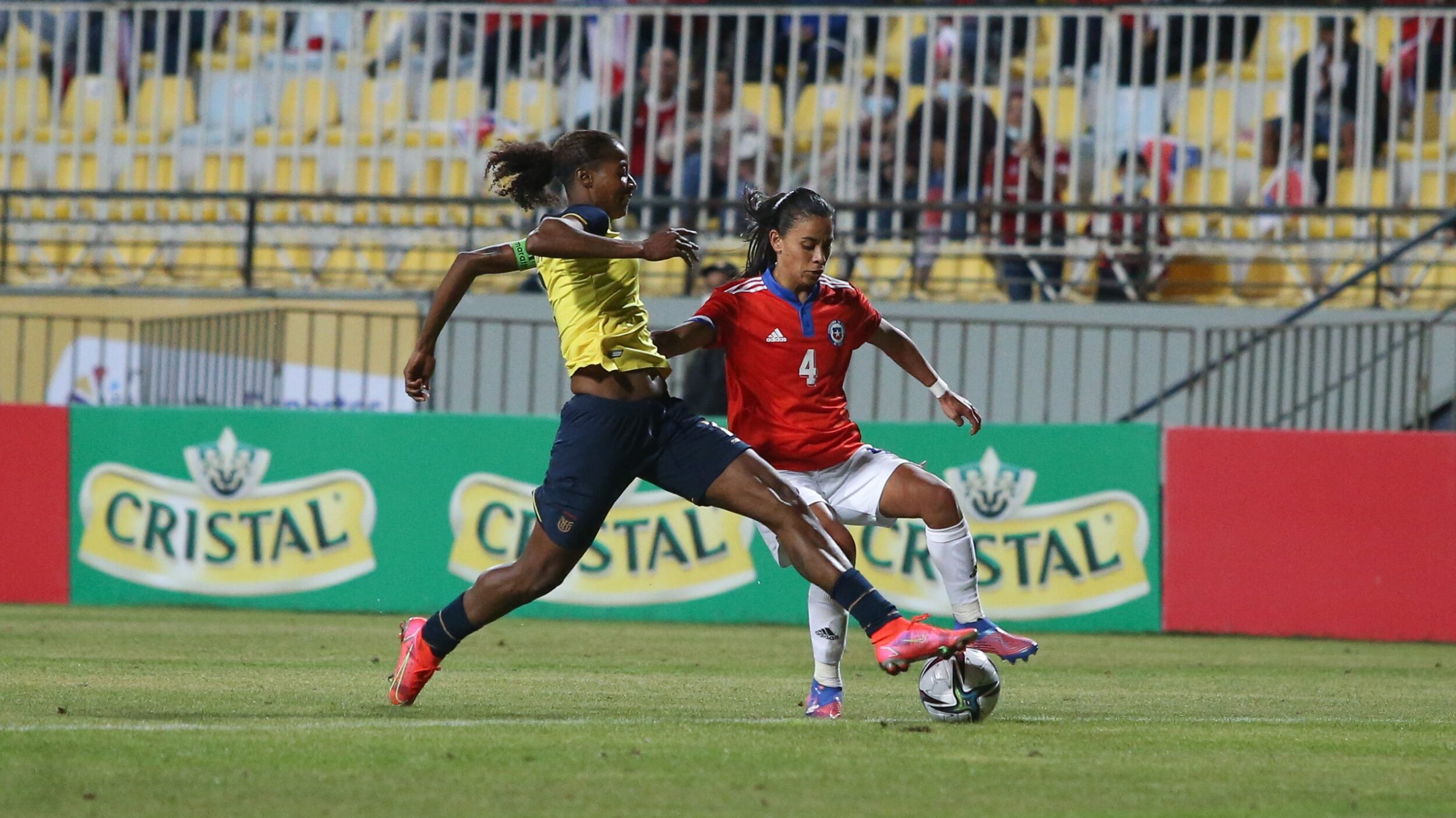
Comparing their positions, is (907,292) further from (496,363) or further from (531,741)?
(531,741)

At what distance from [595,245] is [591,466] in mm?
823

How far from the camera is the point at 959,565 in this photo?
289 inches

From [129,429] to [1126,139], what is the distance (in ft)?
29.1

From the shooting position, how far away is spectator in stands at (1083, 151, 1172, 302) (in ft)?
52.7

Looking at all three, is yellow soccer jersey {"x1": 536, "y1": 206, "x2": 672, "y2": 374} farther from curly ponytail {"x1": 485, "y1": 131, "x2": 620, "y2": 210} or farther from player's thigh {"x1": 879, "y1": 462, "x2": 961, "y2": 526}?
player's thigh {"x1": 879, "y1": 462, "x2": 961, "y2": 526}

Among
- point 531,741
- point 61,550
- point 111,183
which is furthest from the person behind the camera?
point 111,183

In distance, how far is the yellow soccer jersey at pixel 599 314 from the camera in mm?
7078

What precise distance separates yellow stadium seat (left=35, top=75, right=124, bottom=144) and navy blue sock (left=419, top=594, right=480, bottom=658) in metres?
13.5

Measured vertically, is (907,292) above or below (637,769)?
above

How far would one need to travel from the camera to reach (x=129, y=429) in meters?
14.0

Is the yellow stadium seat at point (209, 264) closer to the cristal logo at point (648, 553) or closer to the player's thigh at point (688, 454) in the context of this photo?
the cristal logo at point (648, 553)

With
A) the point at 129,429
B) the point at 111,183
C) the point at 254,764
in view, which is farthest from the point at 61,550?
the point at 254,764

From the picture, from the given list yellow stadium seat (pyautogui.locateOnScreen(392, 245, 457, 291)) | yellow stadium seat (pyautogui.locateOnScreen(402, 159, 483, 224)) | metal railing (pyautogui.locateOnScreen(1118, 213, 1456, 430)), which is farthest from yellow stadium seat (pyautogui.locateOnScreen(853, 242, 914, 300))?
yellow stadium seat (pyautogui.locateOnScreen(402, 159, 483, 224))

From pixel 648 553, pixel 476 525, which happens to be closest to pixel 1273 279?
pixel 648 553
